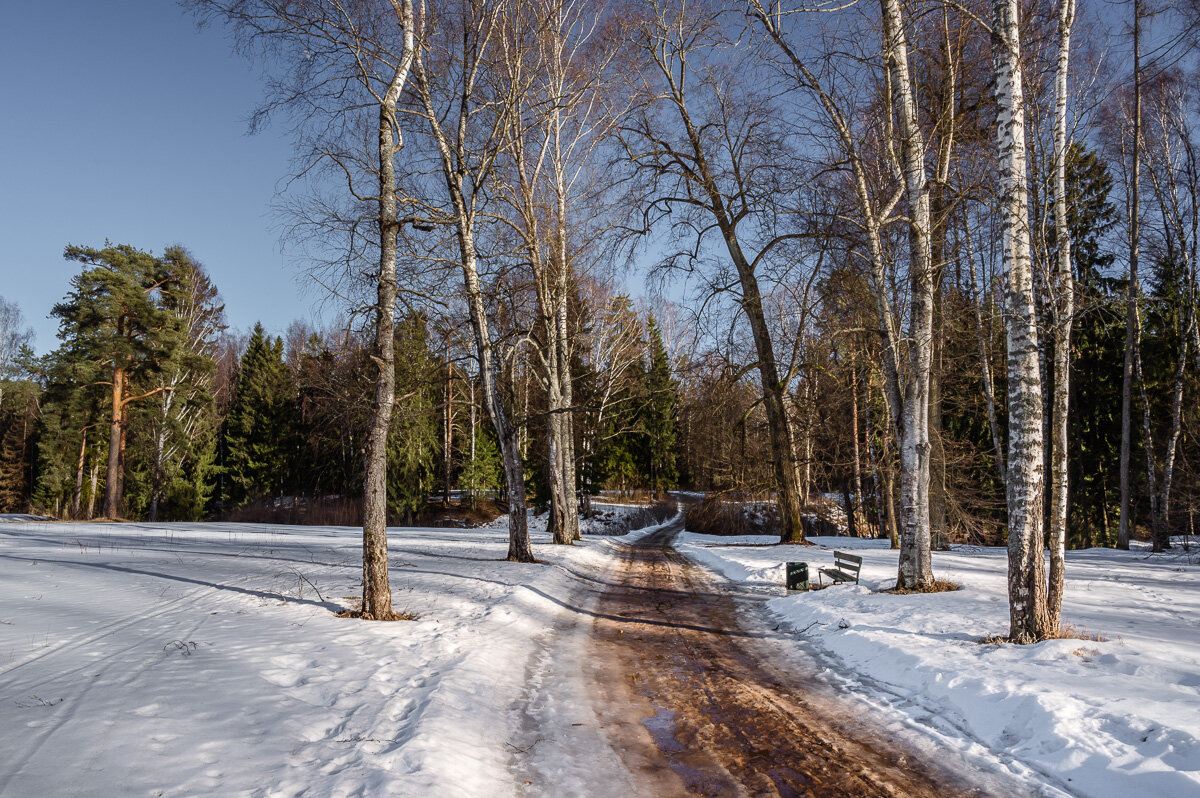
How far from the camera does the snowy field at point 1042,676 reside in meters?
3.69

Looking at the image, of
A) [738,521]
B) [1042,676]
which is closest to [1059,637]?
[1042,676]

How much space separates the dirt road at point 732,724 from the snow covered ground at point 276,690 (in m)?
0.40

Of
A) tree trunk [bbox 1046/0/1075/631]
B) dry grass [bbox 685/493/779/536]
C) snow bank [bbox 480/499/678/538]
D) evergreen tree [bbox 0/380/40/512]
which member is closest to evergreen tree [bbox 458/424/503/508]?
snow bank [bbox 480/499/678/538]

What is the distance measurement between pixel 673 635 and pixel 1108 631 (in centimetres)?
473

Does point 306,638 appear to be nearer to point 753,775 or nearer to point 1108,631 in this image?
point 753,775

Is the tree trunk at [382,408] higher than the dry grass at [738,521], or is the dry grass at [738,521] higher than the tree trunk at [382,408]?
the tree trunk at [382,408]

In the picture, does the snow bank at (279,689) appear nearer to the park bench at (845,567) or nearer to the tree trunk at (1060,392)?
the park bench at (845,567)

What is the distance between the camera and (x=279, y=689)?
15.6 ft

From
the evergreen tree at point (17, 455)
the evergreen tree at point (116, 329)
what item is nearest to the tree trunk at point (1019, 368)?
the evergreen tree at point (116, 329)

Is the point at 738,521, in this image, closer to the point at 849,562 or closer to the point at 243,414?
the point at 849,562

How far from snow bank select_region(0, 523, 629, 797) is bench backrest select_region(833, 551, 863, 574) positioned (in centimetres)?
485

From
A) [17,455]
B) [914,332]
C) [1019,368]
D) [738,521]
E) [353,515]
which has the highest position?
[914,332]

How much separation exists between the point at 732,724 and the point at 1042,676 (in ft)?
8.55

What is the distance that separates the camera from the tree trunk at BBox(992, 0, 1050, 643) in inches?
237
